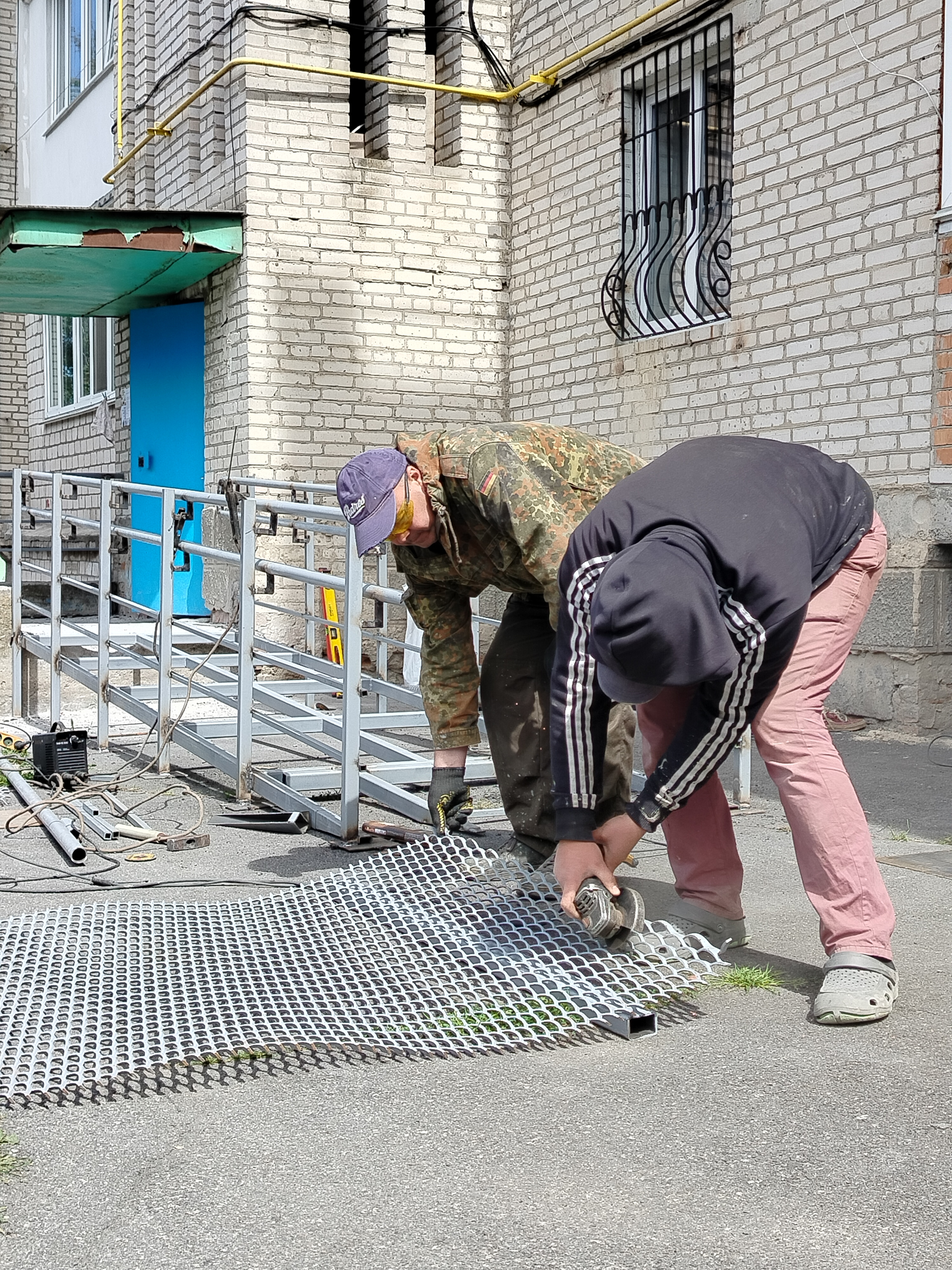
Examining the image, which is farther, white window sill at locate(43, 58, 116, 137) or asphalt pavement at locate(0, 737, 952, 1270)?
white window sill at locate(43, 58, 116, 137)

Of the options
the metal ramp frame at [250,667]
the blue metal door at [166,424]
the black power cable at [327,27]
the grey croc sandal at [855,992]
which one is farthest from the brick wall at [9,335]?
the grey croc sandal at [855,992]

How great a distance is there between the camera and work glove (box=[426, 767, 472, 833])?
382 cm

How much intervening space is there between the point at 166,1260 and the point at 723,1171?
888 mm

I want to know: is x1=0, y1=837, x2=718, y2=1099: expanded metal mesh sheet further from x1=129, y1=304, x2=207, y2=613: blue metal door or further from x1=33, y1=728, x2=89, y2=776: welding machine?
x1=129, y1=304, x2=207, y2=613: blue metal door

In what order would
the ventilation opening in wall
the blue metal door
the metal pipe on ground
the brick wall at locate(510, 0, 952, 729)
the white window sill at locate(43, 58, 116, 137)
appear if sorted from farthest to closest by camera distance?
the white window sill at locate(43, 58, 116, 137)
the blue metal door
the ventilation opening in wall
the brick wall at locate(510, 0, 952, 729)
the metal pipe on ground

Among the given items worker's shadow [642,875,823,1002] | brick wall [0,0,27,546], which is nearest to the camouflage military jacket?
worker's shadow [642,875,823,1002]

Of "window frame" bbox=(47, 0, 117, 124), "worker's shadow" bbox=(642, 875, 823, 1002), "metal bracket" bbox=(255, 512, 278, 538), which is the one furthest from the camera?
"window frame" bbox=(47, 0, 117, 124)

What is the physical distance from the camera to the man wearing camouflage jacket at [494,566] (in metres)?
3.25

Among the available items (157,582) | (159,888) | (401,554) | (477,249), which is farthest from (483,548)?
(157,582)

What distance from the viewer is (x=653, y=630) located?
2.23 metres

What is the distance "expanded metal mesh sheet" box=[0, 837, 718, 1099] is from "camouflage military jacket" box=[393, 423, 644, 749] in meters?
0.48

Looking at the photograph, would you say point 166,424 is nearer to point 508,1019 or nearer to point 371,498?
point 371,498

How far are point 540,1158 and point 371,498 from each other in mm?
1670

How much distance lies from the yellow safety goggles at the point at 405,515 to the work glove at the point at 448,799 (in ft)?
2.65
